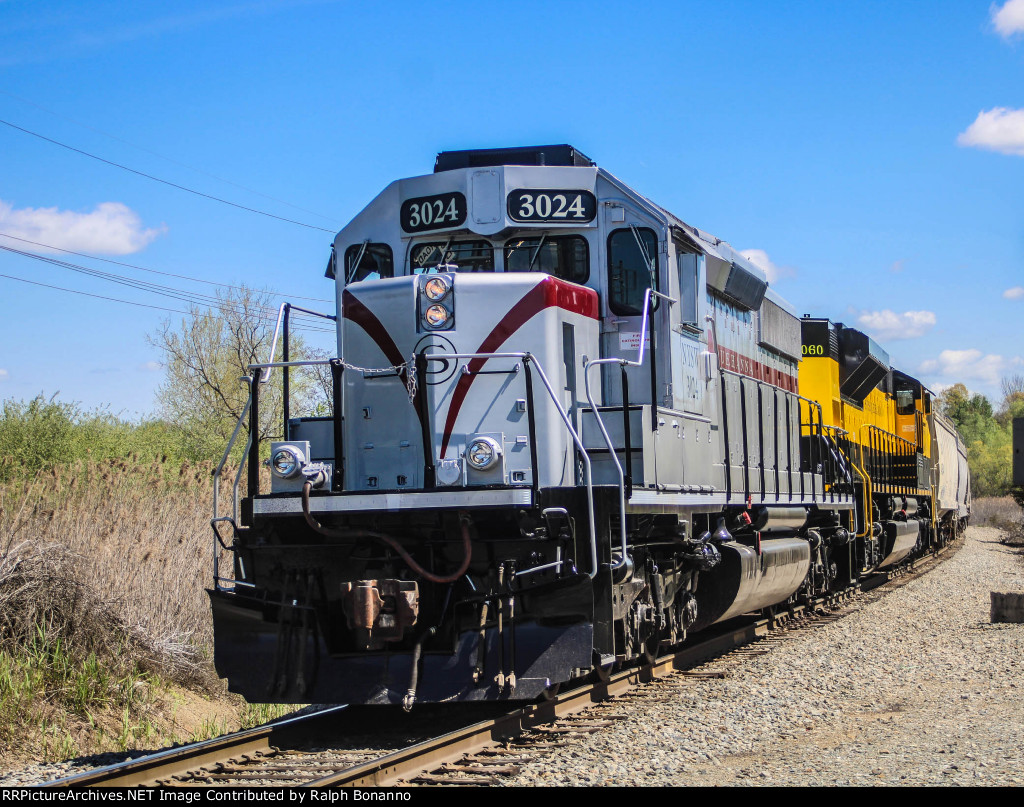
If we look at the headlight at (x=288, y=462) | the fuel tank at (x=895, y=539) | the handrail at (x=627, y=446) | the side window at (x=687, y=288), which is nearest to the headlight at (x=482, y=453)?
the handrail at (x=627, y=446)

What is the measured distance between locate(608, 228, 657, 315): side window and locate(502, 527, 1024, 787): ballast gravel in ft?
9.23

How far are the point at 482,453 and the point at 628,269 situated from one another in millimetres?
2049

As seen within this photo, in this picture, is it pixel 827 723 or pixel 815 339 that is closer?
pixel 827 723

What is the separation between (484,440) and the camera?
6.32 m

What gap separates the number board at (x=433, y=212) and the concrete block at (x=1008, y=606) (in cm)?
809

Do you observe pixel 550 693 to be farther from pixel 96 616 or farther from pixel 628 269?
pixel 96 616

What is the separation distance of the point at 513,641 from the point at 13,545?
4.42 meters

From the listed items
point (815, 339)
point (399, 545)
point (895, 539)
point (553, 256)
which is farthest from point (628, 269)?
point (895, 539)

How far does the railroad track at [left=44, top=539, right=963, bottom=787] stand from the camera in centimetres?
520

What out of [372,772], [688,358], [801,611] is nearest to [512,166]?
[688,358]

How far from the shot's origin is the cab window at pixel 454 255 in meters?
7.43

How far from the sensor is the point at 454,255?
295 inches

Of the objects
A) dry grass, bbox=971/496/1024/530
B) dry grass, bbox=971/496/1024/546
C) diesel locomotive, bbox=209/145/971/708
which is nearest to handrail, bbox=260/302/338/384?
diesel locomotive, bbox=209/145/971/708
